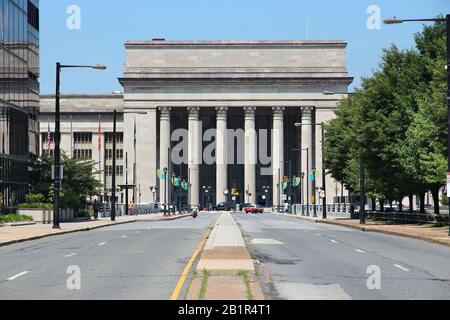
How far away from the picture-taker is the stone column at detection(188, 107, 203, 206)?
538ft

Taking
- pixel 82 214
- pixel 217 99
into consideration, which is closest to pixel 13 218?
pixel 82 214

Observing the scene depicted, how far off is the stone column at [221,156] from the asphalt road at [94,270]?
13219cm

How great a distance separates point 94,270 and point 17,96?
49350 millimetres

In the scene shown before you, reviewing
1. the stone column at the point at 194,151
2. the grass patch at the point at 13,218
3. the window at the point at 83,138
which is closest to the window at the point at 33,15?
the grass patch at the point at 13,218

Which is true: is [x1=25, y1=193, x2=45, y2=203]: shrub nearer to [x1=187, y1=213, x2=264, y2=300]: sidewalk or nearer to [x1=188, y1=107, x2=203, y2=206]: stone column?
[x1=187, y1=213, x2=264, y2=300]: sidewalk

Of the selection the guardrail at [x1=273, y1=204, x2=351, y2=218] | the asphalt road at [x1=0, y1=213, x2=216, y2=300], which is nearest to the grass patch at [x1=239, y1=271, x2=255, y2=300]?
the asphalt road at [x1=0, y1=213, x2=216, y2=300]

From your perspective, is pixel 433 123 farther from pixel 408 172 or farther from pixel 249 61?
pixel 249 61

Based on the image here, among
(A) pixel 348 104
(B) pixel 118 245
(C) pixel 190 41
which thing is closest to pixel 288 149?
(C) pixel 190 41

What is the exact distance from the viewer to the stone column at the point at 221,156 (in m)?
164

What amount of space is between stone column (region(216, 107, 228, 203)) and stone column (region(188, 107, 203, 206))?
3827 mm

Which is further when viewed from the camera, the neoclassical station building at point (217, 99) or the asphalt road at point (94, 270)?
the neoclassical station building at point (217, 99)

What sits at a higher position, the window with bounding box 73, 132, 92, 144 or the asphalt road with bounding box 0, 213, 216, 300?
the window with bounding box 73, 132, 92, 144

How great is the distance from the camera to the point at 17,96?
221ft

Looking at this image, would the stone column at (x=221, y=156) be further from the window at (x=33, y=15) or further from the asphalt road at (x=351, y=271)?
the asphalt road at (x=351, y=271)
